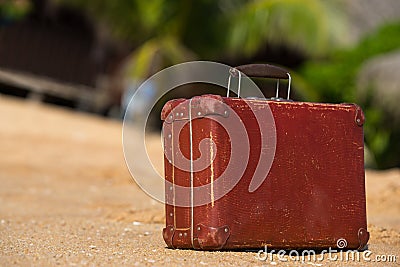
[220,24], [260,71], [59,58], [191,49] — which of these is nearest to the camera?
[260,71]

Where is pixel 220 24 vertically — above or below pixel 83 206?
above

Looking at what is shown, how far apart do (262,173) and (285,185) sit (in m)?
0.16

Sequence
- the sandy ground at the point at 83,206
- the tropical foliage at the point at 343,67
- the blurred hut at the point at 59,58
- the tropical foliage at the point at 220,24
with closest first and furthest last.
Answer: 1. the sandy ground at the point at 83,206
2. the tropical foliage at the point at 220,24
3. the tropical foliage at the point at 343,67
4. the blurred hut at the point at 59,58

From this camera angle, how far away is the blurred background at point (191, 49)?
12.6 metres

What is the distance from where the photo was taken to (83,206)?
22.0ft

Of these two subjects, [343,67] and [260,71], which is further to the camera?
[343,67]

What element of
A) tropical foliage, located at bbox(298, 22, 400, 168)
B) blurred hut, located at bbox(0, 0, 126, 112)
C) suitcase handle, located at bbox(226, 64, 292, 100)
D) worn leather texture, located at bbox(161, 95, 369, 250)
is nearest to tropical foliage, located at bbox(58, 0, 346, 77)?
tropical foliage, located at bbox(298, 22, 400, 168)

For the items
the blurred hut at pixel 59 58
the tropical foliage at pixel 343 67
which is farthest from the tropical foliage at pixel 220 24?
the blurred hut at pixel 59 58

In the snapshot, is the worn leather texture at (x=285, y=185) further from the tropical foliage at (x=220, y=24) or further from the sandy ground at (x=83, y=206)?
the tropical foliage at (x=220, y=24)

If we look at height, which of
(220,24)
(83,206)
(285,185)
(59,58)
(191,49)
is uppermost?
(220,24)

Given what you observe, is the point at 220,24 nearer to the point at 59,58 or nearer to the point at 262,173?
the point at 59,58

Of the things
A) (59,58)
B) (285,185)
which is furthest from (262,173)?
(59,58)

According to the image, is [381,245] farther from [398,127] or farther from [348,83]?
[348,83]

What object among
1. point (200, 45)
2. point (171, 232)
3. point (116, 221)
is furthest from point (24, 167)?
point (200, 45)
